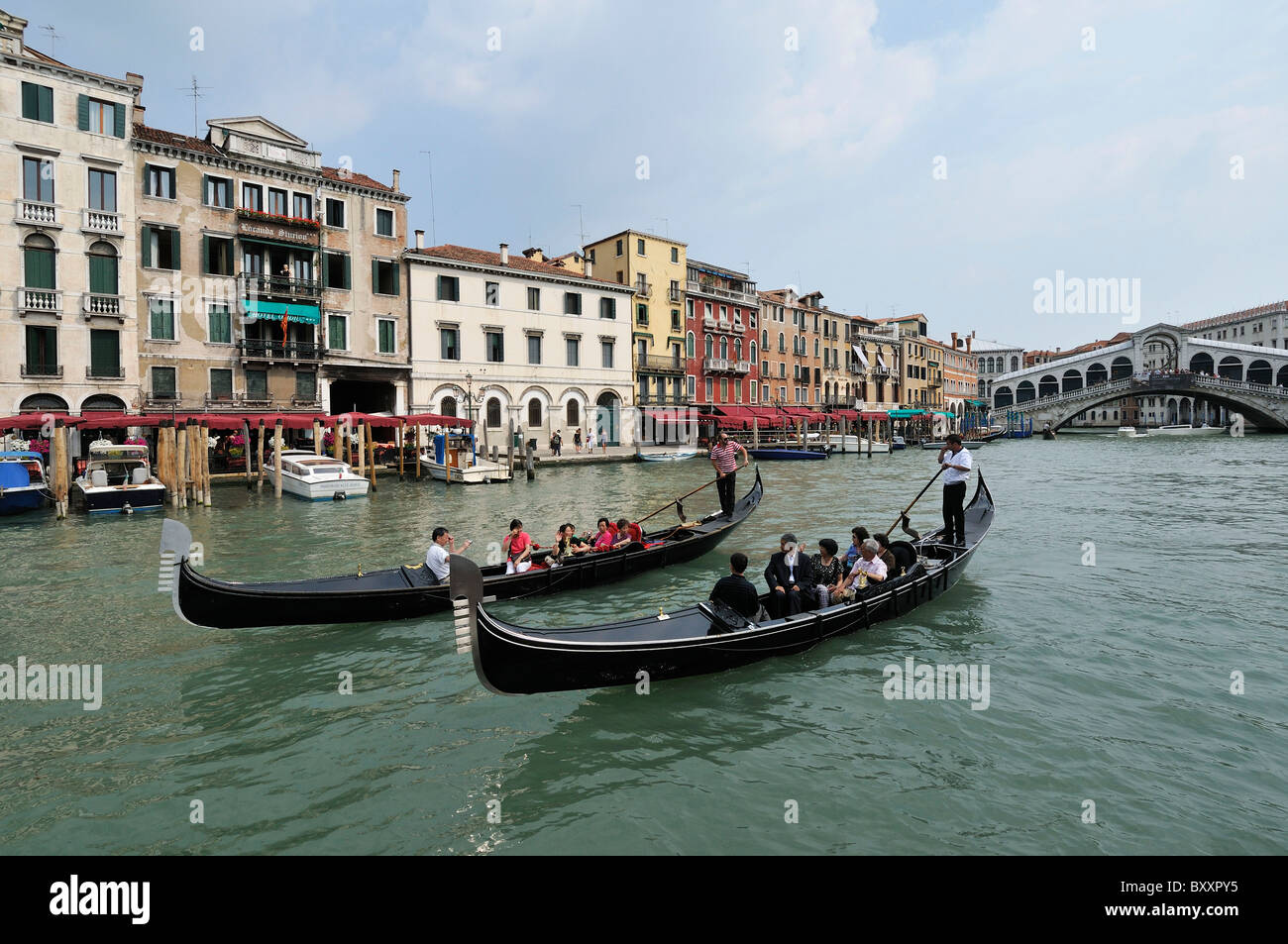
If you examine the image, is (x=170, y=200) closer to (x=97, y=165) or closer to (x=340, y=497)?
(x=97, y=165)

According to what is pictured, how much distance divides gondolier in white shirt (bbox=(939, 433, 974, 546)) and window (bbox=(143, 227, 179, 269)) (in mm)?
24431

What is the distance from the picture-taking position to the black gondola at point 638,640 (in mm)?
4746

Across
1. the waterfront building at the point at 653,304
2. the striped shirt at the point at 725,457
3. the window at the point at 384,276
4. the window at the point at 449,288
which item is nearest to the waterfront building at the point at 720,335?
the waterfront building at the point at 653,304

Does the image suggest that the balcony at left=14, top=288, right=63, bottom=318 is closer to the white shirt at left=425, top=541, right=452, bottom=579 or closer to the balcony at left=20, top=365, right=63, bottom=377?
the balcony at left=20, top=365, right=63, bottom=377

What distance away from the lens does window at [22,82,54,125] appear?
2031cm

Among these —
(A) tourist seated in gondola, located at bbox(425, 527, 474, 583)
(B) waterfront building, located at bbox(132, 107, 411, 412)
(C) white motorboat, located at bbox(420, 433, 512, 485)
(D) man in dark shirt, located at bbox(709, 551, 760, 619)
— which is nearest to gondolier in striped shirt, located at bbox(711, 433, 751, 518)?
(A) tourist seated in gondola, located at bbox(425, 527, 474, 583)

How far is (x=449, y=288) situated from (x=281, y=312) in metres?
6.60

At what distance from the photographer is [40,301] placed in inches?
808

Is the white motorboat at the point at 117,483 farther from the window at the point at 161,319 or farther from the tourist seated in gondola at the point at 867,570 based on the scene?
the tourist seated in gondola at the point at 867,570

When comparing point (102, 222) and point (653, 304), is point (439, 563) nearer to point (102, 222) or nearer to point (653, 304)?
point (102, 222)

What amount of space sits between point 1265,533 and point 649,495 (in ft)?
42.8

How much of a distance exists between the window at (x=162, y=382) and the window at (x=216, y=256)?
11.7 ft

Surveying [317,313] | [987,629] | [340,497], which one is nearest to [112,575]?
[340,497]
